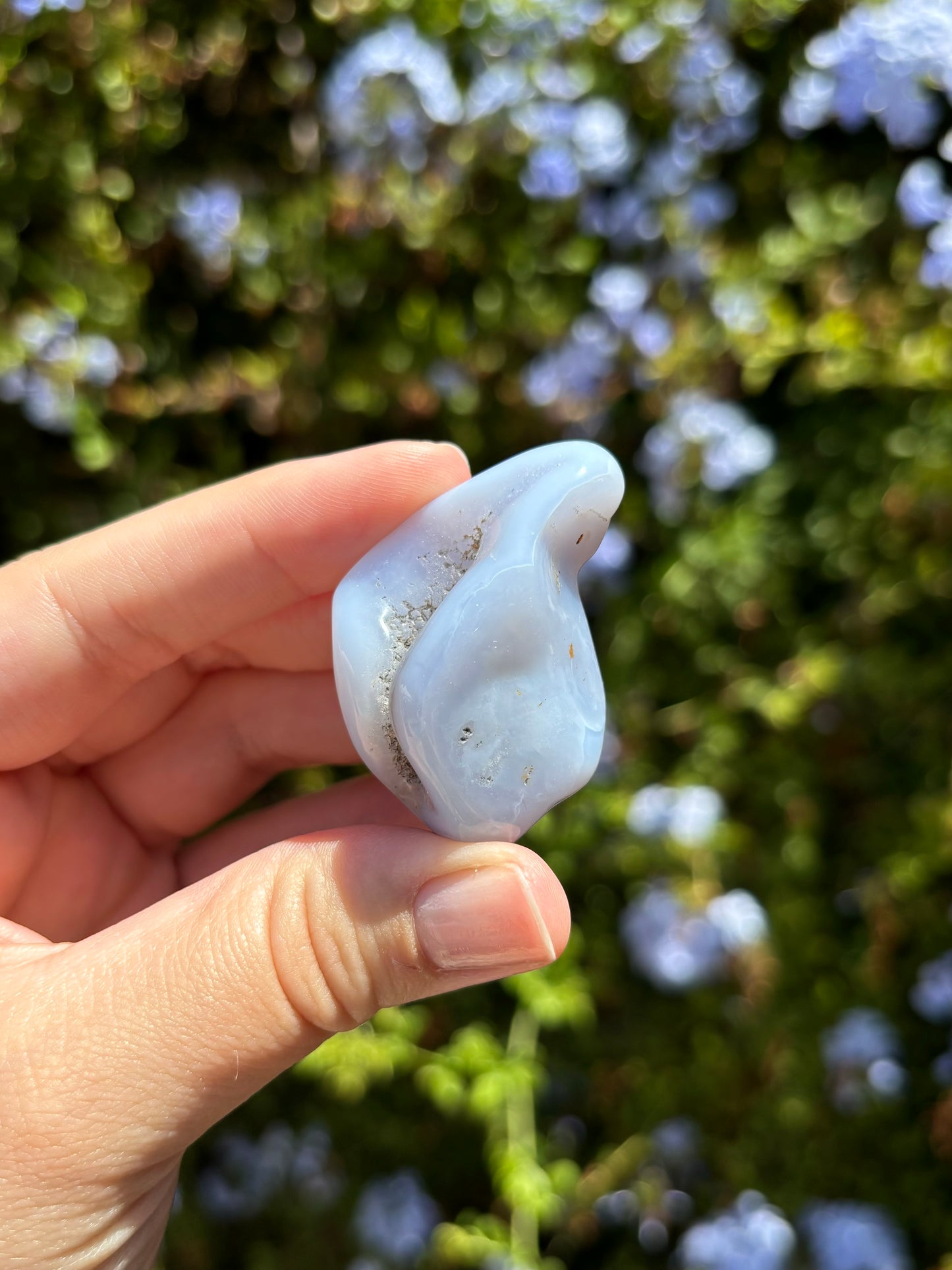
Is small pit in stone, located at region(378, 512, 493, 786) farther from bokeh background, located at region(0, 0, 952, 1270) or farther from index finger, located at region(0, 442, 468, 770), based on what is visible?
bokeh background, located at region(0, 0, 952, 1270)

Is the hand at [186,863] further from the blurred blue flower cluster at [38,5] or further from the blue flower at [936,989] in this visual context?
the blue flower at [936,989]

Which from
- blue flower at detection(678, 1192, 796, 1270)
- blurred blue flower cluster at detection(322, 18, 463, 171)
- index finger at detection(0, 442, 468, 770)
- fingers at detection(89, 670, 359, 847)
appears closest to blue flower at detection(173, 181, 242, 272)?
blurred blue flower cluster at detection(322, 18, 463, 171)

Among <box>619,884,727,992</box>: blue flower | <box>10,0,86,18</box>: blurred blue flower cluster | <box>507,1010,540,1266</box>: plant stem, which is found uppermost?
<box>10,0,86,18</box>: blurred blue flower cluster

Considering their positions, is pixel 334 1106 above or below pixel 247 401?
below

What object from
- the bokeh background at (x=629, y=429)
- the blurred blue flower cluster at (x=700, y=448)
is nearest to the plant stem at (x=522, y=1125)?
the bokeh background at (x=629, y=429)

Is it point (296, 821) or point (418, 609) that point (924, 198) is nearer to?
point (418, 609)

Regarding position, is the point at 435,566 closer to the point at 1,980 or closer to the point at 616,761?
the point at 1,980

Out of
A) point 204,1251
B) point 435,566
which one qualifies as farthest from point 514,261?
point 204,1251
